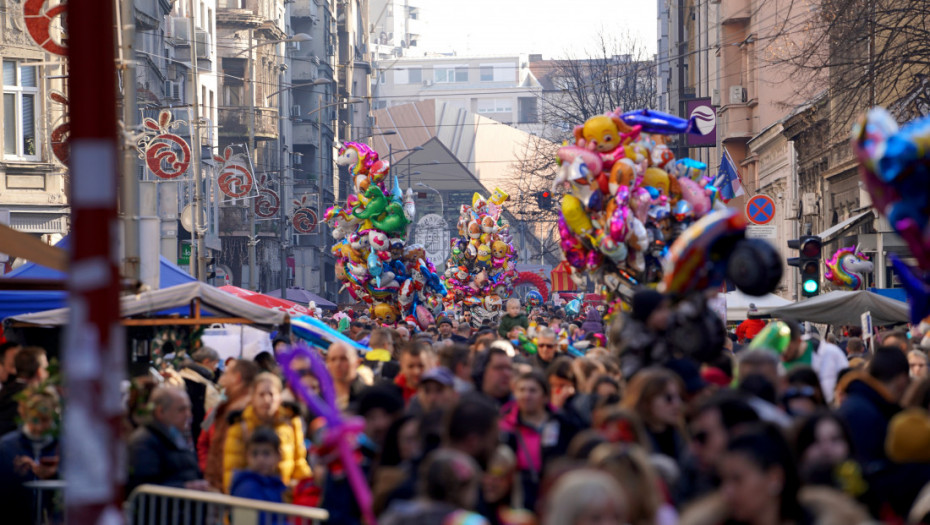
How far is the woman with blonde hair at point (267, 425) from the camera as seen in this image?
8539 mm

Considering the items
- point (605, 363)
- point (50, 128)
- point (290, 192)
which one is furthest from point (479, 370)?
point (290, 192)

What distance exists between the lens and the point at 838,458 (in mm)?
5734

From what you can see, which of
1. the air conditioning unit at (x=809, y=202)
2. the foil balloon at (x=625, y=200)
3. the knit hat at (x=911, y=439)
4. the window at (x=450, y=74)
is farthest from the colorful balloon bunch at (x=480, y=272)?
the window at (x=450, y=74)

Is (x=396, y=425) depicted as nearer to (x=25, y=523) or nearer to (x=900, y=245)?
(x=25, y=523)

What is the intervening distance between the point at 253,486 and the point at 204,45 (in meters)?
48.0

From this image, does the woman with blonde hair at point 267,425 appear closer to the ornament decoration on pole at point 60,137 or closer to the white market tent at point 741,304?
the ornament decoration on pole at point 60,137

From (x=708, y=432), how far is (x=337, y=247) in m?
20.2

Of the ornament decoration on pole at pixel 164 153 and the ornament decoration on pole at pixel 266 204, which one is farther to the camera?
the ornament decoration on pole at pixel 266 204

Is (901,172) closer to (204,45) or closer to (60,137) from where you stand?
(60,137)

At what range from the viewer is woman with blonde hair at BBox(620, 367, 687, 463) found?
22.2 ft

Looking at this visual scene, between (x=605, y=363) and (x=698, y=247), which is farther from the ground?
(x=698, y=247)

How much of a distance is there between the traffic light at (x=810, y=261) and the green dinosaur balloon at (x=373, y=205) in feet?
28.9

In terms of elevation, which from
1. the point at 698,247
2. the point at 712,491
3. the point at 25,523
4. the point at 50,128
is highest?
the point at 50,128

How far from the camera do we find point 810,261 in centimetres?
1842
